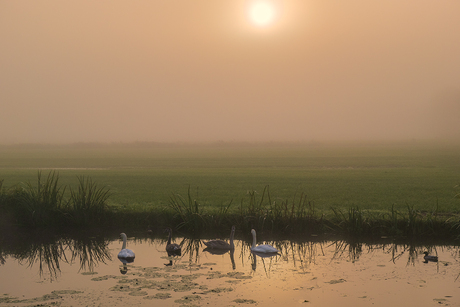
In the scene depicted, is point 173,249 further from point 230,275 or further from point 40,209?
point 40,209

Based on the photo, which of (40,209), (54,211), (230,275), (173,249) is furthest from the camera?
(54,211)

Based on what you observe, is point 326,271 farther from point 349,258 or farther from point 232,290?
point 232,290

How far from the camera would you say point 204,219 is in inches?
711

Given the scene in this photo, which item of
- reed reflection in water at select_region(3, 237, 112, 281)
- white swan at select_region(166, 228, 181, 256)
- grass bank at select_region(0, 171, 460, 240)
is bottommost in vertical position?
reed reflection in water at select_region(3, 237, 112, 281)

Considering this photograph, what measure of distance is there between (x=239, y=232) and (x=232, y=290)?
6.65 metres

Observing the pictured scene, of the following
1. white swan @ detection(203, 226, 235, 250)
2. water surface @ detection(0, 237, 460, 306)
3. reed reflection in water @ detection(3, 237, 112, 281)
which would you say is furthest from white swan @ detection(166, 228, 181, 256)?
reed reflection in water @ detection(3, 237, 112, 281)

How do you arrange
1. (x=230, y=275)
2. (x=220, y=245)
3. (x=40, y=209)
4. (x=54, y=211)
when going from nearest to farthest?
(x=230, y=275) → (x=220, y=245) → (x=40, y=209) → (x=54, y=211)

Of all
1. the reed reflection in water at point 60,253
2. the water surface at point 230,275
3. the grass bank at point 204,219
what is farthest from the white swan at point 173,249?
the grass bank at point 204,219

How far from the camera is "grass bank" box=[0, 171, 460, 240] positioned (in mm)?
17250

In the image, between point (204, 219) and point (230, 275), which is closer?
point (230, 275)

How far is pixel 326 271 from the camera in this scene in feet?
41.9

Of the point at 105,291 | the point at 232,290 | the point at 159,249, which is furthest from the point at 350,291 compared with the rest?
the point at 159,249

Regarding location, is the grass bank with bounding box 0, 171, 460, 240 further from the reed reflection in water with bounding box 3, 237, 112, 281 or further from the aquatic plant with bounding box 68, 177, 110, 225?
the reed reflection in water with bounding box 3, 237, 112, 281

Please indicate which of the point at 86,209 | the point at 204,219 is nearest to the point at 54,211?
the point at 86,209
